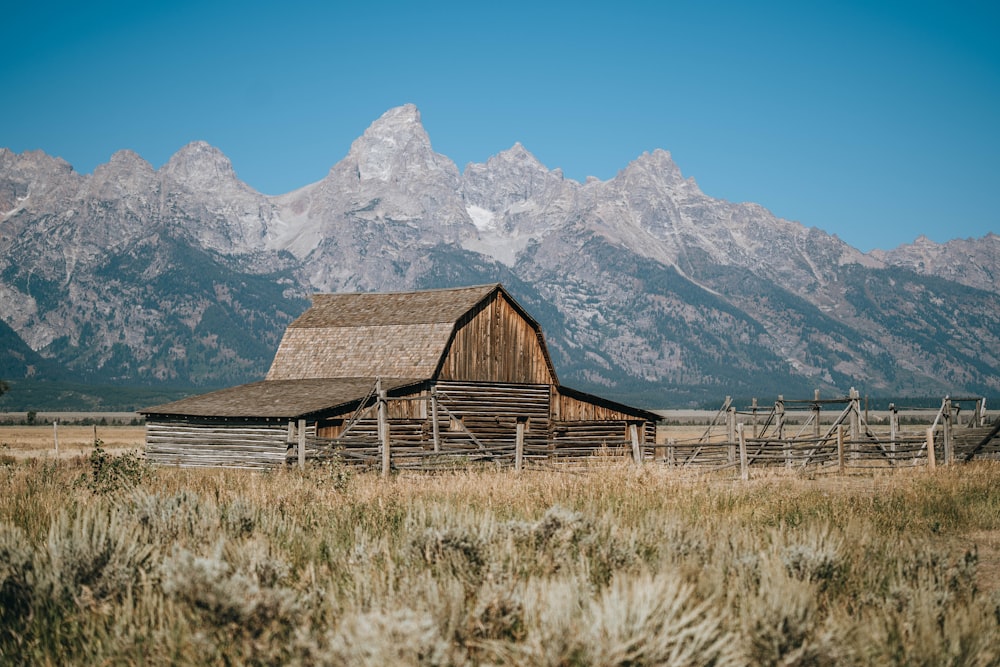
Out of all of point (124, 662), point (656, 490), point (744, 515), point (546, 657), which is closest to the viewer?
point (546, 657)

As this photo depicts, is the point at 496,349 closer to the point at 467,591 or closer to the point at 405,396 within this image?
the point at 405,396

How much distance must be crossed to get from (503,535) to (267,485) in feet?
22.0

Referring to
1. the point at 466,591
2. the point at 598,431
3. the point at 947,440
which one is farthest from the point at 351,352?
the point at 466,591

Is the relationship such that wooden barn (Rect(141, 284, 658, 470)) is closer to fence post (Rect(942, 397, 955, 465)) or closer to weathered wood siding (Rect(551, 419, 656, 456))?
weathered wood siding (Rect(551, 419, 656, 456))

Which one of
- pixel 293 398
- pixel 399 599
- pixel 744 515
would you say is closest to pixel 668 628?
pixel 399 599

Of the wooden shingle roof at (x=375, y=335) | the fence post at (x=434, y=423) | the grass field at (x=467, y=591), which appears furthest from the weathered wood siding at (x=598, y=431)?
the grass field at (x=467, y=591)

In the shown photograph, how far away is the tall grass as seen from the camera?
212 inches

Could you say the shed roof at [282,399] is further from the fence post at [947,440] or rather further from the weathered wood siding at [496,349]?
the fence post at [947,440]

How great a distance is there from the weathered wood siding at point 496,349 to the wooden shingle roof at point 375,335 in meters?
0.64

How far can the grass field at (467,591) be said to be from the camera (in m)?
5.39

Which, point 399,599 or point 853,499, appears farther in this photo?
point 853,499

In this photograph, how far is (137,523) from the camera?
860cm

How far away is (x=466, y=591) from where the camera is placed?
677 cm

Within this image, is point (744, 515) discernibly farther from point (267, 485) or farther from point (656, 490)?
point (267, 485)
